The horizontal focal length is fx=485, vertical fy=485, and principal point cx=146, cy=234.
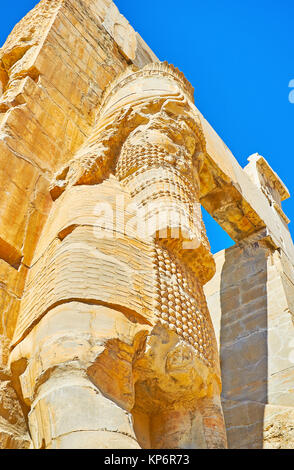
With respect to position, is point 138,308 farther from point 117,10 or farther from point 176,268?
point 117,10

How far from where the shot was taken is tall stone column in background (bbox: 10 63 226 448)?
212cm

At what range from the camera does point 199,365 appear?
2.71 m

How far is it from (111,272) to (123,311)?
0.80ft

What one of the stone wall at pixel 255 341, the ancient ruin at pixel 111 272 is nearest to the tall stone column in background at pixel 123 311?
the ancient ruin at pixel 111 272

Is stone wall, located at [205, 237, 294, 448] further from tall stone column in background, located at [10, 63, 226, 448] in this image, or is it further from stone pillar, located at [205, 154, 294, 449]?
tall stone column in background, located at [10, 63, 226, 448]

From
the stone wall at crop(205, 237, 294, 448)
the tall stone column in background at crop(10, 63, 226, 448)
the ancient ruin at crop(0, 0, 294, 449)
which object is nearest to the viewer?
the tall stone column in background at crop(10, 63, 226, 448)

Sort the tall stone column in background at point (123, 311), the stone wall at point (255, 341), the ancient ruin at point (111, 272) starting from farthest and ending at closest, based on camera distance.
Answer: the stone wall at point (255, 341) → the ancient ruin at point (111, 272) → the tall stone column in background at point (123, 311)

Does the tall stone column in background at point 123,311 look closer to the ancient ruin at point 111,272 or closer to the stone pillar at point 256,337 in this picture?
the ancient ruin at point 111,272

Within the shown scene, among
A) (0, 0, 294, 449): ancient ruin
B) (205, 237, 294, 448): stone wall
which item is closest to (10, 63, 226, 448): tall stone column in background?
(0, 0, 294, 449): ancient ruin

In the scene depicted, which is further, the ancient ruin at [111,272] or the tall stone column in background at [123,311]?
the ancient ruin at [111,272]

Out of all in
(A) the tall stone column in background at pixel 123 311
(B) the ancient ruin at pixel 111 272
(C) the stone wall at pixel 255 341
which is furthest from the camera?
(C) the stone wall at pixel 255 341

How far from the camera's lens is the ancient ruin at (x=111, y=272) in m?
2.25

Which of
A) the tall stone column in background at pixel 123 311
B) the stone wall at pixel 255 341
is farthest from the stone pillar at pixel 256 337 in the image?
the tall stone column in background at pixel 123 311
